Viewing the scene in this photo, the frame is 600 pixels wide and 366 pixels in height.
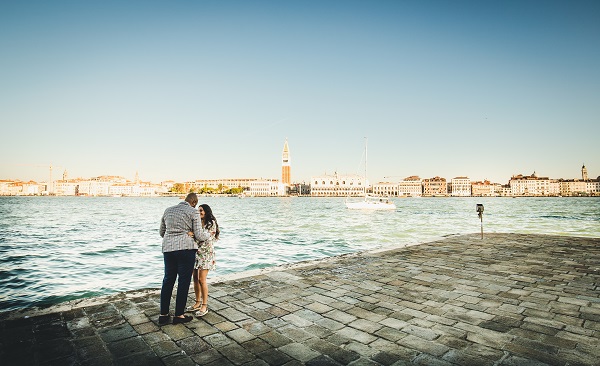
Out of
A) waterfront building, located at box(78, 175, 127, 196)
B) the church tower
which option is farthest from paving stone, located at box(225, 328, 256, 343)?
waterfront building, located at box(78, 175, 127, 196)

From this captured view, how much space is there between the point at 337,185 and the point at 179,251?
168 m

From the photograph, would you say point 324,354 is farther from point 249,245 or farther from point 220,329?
point 249,245

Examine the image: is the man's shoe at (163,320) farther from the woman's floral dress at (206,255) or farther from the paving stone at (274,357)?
the paving stone at (274,357)

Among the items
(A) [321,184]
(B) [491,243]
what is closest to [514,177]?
(A) [321,184]

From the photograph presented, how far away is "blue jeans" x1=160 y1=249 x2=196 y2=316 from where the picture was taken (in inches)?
157

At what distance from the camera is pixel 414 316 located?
164 inches

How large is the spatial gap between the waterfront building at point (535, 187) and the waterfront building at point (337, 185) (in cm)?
8680

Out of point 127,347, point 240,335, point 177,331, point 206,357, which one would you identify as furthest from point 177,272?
point 206,357

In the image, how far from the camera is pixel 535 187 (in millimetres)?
180875

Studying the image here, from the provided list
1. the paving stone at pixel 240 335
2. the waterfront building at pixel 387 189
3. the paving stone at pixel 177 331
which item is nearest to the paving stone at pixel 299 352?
the paving stone at pixel 240 335

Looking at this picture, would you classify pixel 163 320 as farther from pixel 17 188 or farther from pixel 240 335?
pixel 17 188

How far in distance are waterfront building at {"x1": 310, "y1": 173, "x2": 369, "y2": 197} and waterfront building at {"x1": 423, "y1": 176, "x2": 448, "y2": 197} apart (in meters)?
38.8

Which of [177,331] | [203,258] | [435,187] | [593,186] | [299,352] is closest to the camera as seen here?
[299,352]

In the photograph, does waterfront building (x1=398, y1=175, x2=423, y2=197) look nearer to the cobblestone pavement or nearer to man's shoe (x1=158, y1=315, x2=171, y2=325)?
the cobblestone pavement
